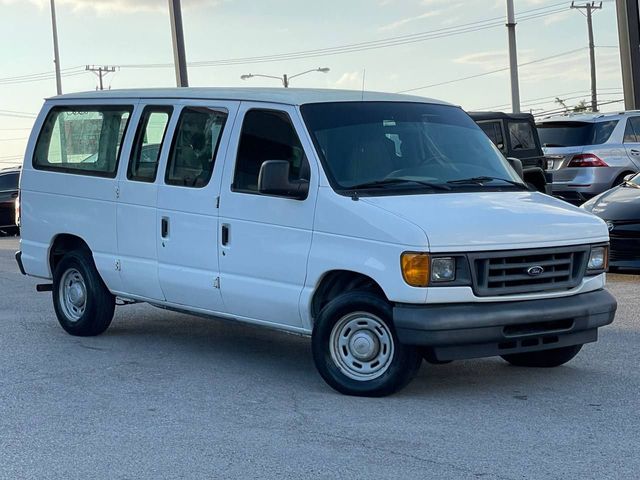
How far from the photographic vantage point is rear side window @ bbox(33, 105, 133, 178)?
30.7 feet

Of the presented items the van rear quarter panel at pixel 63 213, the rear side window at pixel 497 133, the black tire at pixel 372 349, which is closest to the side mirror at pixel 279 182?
the black tire at pixel 372 349

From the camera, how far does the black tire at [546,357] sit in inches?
318

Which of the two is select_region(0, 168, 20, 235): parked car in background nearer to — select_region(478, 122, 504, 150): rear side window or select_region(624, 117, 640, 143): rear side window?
select_region(478, 122, 504, 150): rear side window

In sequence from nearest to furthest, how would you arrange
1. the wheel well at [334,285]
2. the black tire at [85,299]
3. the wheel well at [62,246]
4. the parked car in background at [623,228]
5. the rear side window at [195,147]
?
the wheel well at [334,285] < the rear side window at [195,147] < the black tire at [85,299] < the wheel well at [62,246] < the parked car in background at [623,228]

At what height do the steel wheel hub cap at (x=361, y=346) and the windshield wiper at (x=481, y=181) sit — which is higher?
the windshield wiper at (x=481, y=181)

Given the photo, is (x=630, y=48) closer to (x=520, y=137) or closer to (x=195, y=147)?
(x=520, y=137)

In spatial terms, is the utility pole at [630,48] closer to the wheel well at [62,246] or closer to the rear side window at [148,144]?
the wheel well at [62,246]

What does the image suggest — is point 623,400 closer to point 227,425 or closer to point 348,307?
point 348,307

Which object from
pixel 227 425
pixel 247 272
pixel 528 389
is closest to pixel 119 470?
pixel 227 425

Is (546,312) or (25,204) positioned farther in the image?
(25,204)

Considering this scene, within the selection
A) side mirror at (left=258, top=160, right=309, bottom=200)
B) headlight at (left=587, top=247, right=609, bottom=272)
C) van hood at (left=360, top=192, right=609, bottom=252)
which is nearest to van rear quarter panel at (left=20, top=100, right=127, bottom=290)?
side mirror at (left=258, top=160, right=309, bottom=200)

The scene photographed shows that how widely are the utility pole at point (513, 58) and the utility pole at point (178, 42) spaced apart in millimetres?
9196

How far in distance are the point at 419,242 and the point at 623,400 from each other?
1637mm

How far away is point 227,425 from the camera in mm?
6551
